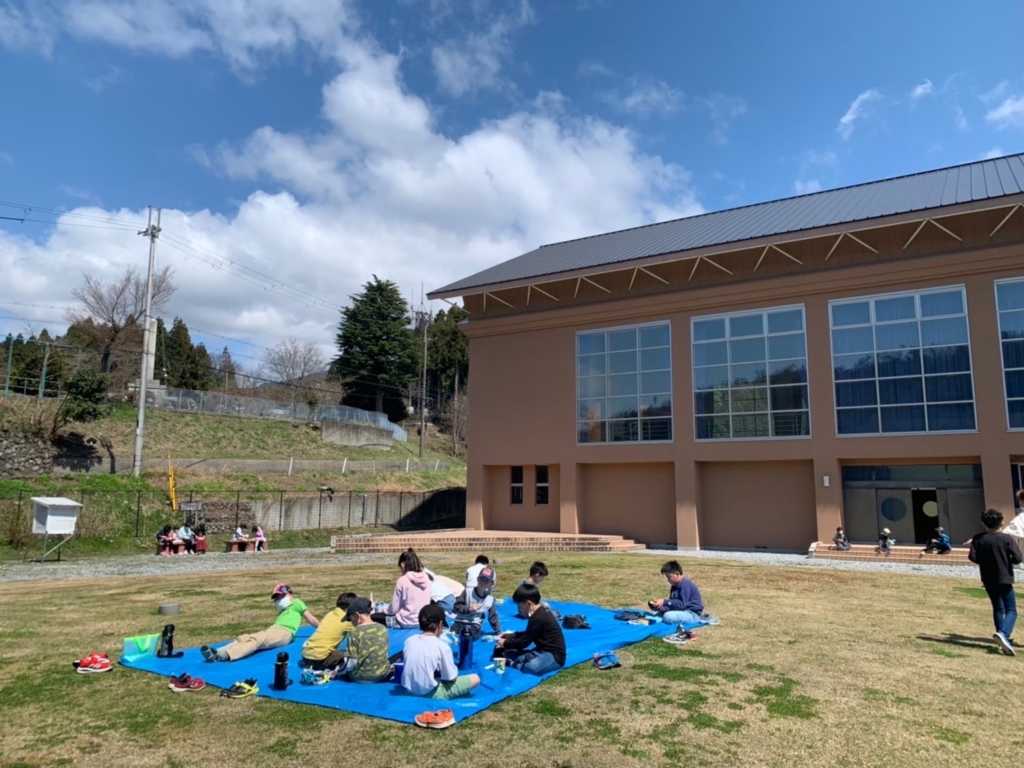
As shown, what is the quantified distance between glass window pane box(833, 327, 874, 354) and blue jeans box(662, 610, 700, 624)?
15.9m

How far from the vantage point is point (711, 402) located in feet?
83.1

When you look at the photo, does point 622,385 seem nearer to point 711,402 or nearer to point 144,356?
point 711,402

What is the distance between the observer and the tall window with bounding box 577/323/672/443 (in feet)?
86.7

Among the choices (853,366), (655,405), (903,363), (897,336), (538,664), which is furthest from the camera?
(655,405)

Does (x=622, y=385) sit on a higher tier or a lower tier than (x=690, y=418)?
higher

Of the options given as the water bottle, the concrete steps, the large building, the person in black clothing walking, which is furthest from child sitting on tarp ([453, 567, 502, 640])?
the large building

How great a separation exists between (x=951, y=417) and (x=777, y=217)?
10109mm

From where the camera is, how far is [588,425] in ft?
91.3

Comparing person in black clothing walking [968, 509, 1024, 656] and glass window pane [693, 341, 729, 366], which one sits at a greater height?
glass window pane [693, 341, 729, 366]

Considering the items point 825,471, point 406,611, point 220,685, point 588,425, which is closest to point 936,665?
point 406,611

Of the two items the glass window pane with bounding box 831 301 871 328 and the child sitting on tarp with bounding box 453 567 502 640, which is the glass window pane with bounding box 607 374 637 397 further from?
the child sitting on tarp with bounding box 453 567 502 640

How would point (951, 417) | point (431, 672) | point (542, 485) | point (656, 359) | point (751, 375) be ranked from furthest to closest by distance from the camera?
point (542, 485) → point (656, 359) → point (751, 375) → point (951, 417) → point (431, 672)

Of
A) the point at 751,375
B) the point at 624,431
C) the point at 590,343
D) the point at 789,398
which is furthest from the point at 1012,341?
the point at 590,343

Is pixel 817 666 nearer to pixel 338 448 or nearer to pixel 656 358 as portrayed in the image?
pixel 656 358
